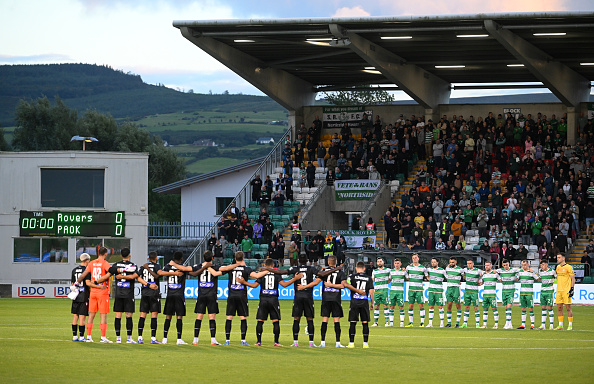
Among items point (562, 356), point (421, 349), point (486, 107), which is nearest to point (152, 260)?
point (421, 349)

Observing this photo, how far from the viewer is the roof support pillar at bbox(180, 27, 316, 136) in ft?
141

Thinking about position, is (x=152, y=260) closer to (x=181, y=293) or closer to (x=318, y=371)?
(x=181, y=293)

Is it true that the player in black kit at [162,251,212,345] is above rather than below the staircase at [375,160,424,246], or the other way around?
below

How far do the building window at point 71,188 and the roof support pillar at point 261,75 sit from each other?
309 inches

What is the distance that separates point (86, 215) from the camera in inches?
1540

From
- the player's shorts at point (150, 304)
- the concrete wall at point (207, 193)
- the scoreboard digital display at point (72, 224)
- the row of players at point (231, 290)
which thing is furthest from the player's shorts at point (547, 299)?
the concrete wall at point (207, 193)

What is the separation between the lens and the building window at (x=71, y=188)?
39562 mm

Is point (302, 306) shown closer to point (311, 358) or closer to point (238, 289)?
point (238, 289)

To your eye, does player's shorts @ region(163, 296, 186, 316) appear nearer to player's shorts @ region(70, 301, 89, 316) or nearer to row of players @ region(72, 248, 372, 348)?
row of players @ region(72, 248, 372, 348)

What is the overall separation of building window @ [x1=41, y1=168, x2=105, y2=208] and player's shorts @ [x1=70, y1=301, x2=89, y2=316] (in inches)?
777

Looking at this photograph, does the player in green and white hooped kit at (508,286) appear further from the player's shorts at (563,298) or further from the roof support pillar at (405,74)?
the roof support pillar at (405,74)

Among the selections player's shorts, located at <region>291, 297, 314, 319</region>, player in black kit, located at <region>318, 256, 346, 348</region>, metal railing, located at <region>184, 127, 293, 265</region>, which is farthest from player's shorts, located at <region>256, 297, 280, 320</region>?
metal railing, located at <region>184, 127, 293, 265</region>

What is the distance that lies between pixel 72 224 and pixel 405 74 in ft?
58.6

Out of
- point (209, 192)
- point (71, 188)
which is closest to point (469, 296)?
point (71, 188)
